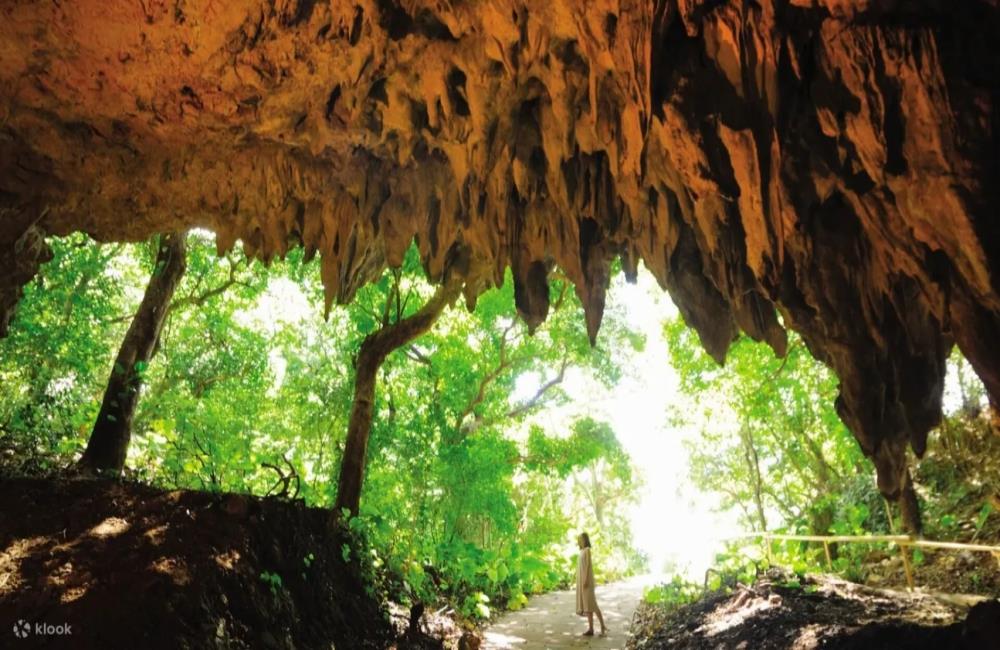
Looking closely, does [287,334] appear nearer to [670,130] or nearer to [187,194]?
[187,194]

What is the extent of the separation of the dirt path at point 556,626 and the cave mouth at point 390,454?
0.69 feet

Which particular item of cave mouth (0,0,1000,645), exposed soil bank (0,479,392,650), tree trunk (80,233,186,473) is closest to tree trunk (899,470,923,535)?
cave mouth (0,0,1000,645)

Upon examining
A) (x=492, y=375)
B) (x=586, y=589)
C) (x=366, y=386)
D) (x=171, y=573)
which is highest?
(x=492, y=375)

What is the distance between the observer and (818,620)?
5.96 metres

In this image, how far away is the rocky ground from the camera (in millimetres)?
4395

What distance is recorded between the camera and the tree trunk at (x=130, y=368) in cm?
740

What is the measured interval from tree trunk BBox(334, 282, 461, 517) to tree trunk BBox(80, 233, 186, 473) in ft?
9.27

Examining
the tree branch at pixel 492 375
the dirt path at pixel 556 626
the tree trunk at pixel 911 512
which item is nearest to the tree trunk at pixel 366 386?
the dirt path at pixel 556 626

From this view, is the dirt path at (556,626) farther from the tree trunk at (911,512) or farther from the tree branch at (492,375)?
the tree trunk at (911,512)

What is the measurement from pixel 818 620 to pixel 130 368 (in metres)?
8.89

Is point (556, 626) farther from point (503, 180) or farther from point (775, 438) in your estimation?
point (775, 438)

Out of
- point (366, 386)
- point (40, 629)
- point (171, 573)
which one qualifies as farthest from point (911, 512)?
point (40, 629)

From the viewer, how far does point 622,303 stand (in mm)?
15086

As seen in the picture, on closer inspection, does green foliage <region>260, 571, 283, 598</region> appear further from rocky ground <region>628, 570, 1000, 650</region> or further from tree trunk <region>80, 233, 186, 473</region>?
rocky ground <region>628, 570, 1000, 650</region>
